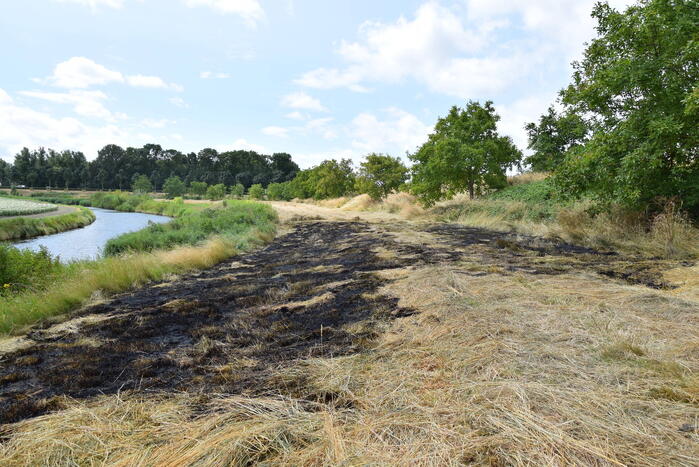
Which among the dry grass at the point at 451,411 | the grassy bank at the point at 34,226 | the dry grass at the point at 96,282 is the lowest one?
the grassy bank at the point at 34,226

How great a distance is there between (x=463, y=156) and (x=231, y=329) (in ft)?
57.4

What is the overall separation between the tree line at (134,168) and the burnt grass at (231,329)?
79268 millimetres

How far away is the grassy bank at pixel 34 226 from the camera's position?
25344 mm

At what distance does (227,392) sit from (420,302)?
245 cm

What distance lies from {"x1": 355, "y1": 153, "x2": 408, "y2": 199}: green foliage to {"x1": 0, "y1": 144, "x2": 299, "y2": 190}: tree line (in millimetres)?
53965

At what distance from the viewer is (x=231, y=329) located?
14.8ft

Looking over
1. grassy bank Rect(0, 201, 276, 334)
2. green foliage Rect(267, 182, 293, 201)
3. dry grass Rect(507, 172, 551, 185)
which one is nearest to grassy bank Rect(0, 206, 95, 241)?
grassy bank Rect(0, 201, 276, 334)

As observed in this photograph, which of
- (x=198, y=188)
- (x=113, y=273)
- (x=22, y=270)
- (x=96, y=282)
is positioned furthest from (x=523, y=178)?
(x=198, y=188)

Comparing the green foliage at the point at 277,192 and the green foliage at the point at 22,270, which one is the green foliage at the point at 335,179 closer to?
the green foliage at the point at 277,192

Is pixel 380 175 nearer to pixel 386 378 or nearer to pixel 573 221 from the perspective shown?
pixel 573 221

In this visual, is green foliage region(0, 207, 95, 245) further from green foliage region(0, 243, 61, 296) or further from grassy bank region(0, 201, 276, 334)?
green foliage region(0, 243, 61, 296)

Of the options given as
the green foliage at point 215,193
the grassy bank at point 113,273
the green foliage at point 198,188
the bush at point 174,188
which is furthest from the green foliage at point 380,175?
the bush at point 174,188

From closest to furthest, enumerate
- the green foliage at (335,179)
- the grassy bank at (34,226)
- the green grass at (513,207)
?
the green grass at (513,207) < the grassy bank at (34,226) < the green foliage at (335,179)

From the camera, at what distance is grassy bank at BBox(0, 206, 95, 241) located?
2534 centimetres
